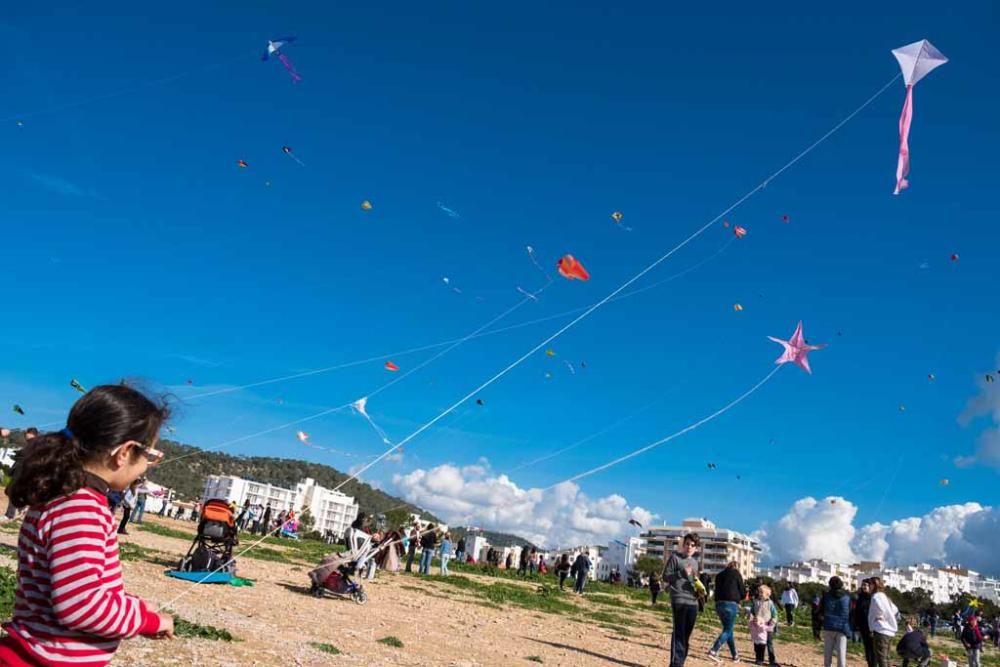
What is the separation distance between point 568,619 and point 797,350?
8765 mm

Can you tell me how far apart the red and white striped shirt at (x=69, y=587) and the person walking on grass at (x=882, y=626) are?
41.6ft

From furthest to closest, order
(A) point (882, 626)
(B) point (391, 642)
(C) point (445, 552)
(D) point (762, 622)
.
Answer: (C) point (445, 552) < (D) point (762, 622) < (A) point (882, 626) < (B) point (391, 642)

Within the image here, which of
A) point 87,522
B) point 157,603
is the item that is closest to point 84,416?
point 87,522

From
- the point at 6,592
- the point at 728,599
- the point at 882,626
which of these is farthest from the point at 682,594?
the point at 6,592

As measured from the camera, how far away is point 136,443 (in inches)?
101

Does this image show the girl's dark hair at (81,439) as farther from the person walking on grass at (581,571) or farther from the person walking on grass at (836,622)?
the person walking on grass at (581,571)

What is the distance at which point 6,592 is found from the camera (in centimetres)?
810

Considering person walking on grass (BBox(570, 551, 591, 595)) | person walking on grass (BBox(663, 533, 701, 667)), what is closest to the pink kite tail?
person walking on grass (BBox(663, 533, 701, 667))

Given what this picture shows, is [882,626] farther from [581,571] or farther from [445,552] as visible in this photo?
[445,552]

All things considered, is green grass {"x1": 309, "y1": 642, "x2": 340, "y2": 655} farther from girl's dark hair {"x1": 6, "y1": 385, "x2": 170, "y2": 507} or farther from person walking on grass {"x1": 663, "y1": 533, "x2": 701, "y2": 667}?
girl's dark hair {"x1": 6, "y1": 385, "x2": 170, "y2": 507}

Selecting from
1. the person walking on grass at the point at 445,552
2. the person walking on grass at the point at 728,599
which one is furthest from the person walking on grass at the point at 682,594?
the person walking on grass at the point at 445,552

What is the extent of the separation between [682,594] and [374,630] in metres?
4.61

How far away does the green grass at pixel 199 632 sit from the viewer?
7934 mm

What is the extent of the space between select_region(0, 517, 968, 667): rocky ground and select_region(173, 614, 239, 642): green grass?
0.28 feet
